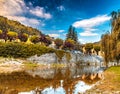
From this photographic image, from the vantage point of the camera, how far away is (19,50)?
8031cm

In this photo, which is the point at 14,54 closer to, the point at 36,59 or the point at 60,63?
the point at 36,59

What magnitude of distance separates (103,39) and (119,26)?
2322 centimetres

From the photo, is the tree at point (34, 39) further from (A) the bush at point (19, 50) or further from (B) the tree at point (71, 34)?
(B) the tree at point (71, 34)

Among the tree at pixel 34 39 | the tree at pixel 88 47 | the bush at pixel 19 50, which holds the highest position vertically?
the tree at pixel 34 39

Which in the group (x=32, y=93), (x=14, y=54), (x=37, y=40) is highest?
(x=37, y=40)

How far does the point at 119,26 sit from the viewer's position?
29.0 metres

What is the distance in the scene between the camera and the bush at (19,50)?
7668 centimetres

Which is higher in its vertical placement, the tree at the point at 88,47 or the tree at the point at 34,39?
the tree at the point at 34,39

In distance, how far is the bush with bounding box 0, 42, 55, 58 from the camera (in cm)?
7668

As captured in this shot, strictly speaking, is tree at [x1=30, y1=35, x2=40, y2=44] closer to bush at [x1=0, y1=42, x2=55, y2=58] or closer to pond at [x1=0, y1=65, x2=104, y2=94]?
bush at [x1=0, y1=42, x2=55, y2=58]

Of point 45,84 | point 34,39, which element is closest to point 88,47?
Result: point 34,39

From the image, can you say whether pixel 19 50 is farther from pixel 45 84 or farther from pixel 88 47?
pixel 88 47

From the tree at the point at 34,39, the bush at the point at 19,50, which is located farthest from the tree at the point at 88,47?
the bush at the point at 19,50

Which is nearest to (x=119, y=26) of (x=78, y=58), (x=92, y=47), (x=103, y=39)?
(x=103, y=39)
